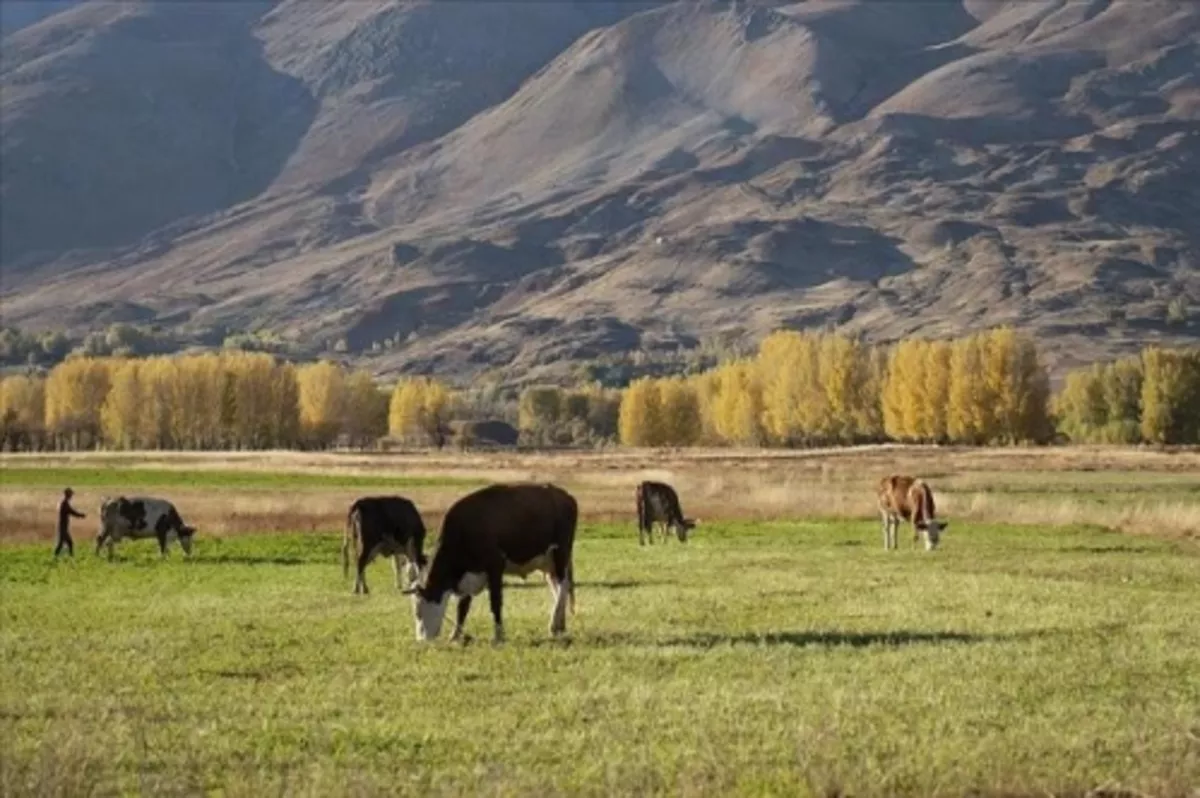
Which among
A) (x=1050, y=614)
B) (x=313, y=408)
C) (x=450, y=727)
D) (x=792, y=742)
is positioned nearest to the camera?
(x=792, y=742)

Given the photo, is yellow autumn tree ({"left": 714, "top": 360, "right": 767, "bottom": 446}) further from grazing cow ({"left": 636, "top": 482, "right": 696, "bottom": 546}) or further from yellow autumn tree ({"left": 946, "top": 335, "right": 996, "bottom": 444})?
grazing cow ({"left": 636, "top": 482, "right": 696, "bottom": 546})

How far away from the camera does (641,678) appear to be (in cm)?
1902

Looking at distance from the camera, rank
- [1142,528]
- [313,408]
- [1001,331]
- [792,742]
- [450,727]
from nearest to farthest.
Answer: [792,742]
[450,727]
[1142,528]
[1001,331]
[313,408]

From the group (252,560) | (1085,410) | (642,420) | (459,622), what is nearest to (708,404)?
(642,420)

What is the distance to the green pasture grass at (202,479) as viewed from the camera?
83938 millimetres

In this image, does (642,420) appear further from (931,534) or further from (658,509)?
(931,534)

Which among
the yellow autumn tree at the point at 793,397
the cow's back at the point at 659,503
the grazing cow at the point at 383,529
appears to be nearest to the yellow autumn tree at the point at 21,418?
the yellow autumn tree at the point at 793,397

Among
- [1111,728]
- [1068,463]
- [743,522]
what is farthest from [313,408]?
[1111,728]

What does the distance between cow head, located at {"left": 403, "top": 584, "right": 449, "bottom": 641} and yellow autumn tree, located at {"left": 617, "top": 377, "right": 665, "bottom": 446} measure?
158199 millimetres

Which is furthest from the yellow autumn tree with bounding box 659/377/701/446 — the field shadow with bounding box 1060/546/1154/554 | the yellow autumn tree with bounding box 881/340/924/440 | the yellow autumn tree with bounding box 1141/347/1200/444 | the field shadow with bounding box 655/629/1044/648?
the field shadow with bounding box 655/629/1044/648

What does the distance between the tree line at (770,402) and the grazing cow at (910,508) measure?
106m

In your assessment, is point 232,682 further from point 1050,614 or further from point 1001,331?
point 1001,331

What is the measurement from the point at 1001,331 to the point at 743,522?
10468cm

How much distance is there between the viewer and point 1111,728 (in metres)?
15.8
